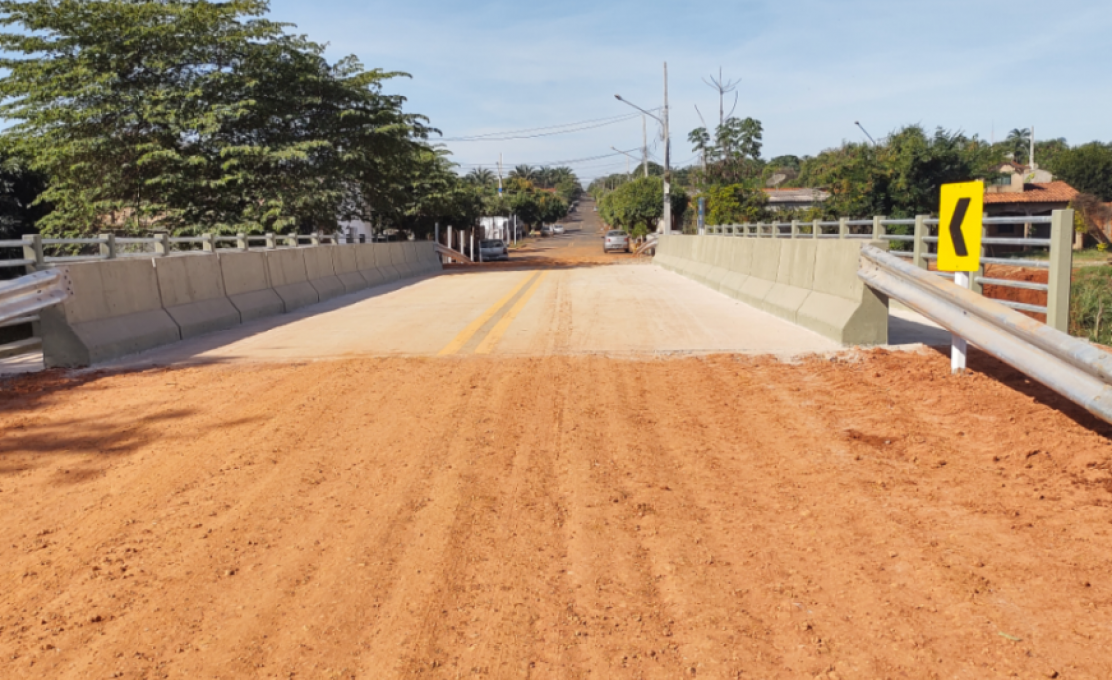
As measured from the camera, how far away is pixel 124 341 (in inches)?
435

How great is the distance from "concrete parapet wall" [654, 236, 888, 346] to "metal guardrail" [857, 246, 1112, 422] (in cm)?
89

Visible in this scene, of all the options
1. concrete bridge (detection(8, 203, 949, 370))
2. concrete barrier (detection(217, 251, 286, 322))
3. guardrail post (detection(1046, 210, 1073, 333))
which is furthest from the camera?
concrete barrier (detection(217, 251, 286, 322))

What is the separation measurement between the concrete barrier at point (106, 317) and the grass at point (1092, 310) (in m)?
14.4

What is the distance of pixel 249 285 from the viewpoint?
606 inches

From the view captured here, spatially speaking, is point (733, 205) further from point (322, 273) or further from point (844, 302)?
point (844, 302)

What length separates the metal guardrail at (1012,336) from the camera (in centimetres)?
525

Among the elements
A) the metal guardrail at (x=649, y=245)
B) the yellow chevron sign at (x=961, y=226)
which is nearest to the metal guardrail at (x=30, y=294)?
the yellow chevron sign at (x=961, y=226)

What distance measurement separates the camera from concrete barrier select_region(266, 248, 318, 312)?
16625mm

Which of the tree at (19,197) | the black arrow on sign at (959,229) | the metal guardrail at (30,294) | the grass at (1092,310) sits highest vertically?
the tree at (19,197)

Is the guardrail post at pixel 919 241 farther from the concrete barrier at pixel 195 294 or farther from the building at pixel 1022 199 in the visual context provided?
the building at pixel 1022 199

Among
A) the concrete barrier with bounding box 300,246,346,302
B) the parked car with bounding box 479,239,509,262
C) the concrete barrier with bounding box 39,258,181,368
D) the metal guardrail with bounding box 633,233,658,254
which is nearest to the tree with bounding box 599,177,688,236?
the metal guardrail with bounding box 633,233,658,254

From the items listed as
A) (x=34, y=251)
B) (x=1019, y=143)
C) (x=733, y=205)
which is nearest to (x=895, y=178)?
(x=733, y=205)

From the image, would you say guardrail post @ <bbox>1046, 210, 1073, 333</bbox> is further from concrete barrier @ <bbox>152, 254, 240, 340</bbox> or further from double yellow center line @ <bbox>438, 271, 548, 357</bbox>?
concrete barrier @ <bbox>152, 254, 240, 340</bbox>

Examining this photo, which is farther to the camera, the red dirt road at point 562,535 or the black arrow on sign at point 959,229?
the black arrow on sign at point 959,229
